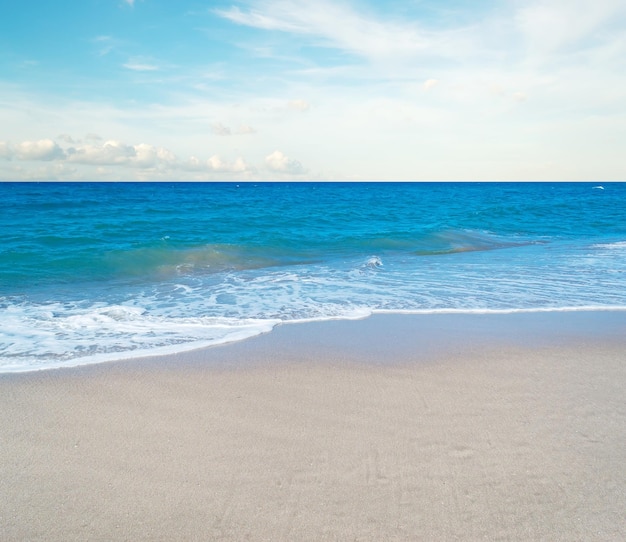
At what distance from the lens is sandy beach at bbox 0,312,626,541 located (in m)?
3.15

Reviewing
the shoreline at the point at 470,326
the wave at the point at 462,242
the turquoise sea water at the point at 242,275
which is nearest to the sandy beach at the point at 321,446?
the shoreline at the point at 470,326

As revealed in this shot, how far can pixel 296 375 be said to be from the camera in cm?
558

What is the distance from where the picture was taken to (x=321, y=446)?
3998mm

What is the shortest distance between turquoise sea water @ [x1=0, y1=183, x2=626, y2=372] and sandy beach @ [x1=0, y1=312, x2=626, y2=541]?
1.37 metres

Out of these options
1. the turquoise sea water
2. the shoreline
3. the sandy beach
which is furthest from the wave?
the sandy beach

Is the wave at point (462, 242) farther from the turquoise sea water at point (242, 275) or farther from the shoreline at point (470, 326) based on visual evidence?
the shoreline at point (470, 326)

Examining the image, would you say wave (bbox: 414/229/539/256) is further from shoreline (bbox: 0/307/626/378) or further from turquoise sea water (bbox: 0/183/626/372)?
shoreline (bbox: 0/307/626/378)

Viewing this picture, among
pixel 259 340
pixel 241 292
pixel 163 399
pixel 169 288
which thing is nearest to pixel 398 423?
pixel 163 399

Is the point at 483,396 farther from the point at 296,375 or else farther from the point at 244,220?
the point at 244,220

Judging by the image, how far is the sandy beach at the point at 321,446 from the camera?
3154mm

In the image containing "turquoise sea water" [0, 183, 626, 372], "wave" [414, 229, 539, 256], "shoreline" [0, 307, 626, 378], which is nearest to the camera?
"shoreline" [0, 307, 626, 378]

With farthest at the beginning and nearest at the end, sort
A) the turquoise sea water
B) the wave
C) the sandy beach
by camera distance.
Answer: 1. the wave
2. the turquoise sea water
3. the sandy beach

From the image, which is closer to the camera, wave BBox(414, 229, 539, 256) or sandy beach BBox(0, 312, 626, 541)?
sandy beach BBox(0, 312, 626, 541)

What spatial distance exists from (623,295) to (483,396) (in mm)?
6437
